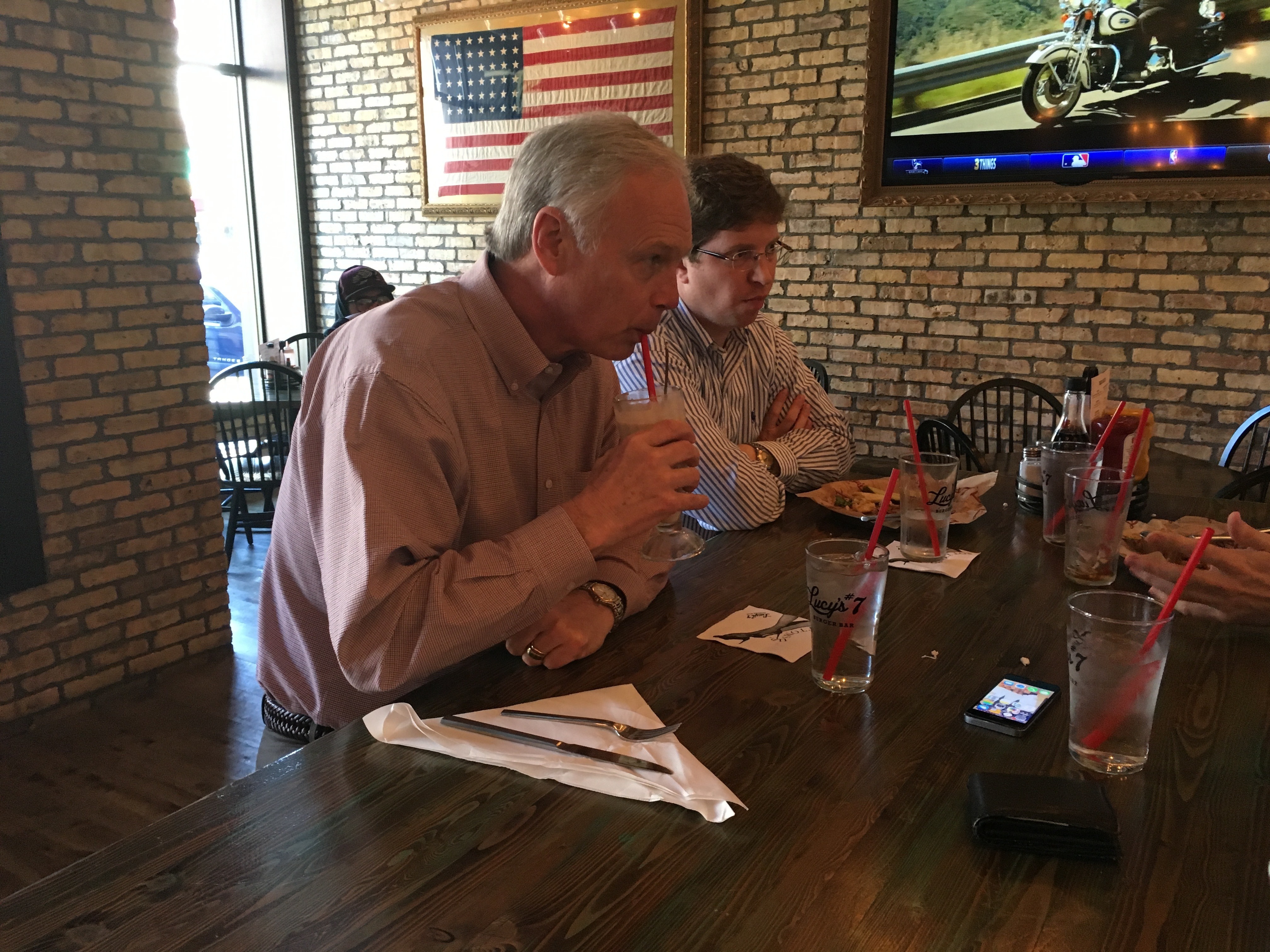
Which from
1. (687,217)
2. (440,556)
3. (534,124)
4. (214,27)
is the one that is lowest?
(440,556)

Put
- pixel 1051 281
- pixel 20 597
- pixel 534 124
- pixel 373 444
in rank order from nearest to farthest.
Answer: pixel 373 444 → pixel 20 597 → pixel 1051 281 → pixel 534 124

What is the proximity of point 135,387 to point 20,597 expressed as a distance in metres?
0.76

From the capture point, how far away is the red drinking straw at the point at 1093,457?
1.71 m

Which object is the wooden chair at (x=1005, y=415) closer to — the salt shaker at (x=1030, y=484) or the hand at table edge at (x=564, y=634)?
the salt shaker at (x=1030, y=484)

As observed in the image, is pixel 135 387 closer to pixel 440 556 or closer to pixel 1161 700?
pixel 440 556

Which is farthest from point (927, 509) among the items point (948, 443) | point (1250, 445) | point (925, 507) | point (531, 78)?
point (531, 78)

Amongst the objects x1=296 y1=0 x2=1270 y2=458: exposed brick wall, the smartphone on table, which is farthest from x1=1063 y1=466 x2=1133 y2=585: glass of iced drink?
x1=296 y1=0 x2=1270 y2=458: exposed brick wall

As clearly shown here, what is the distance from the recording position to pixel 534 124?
17.2 ft

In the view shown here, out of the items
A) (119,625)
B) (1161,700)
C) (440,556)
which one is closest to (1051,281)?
(1161,700)

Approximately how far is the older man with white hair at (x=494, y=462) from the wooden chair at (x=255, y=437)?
2553 mm

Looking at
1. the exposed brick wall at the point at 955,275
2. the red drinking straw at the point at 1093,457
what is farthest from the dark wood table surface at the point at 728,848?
the exposed brick wall at the point at 955,275

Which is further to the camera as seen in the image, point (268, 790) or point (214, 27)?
point (214, 27)

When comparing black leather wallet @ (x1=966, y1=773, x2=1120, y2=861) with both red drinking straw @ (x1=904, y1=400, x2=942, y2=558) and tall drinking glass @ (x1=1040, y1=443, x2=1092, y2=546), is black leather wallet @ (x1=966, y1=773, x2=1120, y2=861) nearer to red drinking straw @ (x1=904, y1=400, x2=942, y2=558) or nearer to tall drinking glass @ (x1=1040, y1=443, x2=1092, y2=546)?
red drinking straw @ (x1=904, y1=400, x2=942, y2=558)

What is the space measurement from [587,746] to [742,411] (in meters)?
1.69
